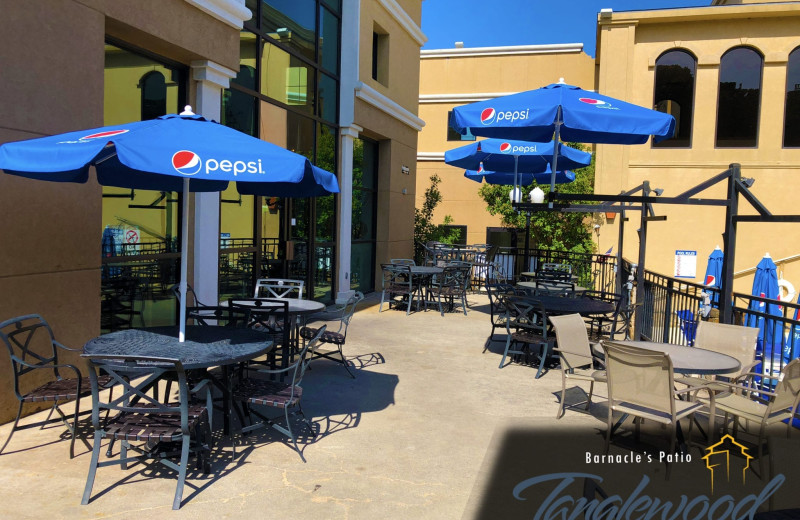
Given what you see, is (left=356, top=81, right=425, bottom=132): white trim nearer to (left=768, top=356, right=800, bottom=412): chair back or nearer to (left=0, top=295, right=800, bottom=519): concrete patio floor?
(left=0, top=295, right=800, bottom=519): concrete patio floor

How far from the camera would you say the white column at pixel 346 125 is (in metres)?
11.5

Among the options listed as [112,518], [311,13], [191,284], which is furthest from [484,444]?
[311,13]

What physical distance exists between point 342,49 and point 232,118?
4.15m

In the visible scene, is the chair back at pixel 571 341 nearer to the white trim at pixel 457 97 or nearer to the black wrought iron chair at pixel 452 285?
the black wrought iron chair at pixel 452 285

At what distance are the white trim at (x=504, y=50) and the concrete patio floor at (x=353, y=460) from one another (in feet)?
54.6

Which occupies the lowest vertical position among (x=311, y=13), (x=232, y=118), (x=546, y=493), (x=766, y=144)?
(x=546, y=493)

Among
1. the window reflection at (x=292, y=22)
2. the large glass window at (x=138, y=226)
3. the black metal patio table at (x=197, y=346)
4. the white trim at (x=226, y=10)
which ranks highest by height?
the window reflection at (x=292, y=22)

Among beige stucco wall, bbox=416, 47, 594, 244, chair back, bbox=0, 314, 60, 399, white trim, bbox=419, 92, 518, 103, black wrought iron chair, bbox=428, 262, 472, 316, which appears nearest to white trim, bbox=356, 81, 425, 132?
black wrought iron chair, bbox=428, 262, 472, 316

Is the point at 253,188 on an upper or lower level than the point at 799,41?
lower

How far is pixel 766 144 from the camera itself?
1652cm

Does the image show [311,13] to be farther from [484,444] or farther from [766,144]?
[766,144]

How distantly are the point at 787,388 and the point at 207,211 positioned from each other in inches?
243

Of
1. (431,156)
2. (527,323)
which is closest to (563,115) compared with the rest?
(527,323)

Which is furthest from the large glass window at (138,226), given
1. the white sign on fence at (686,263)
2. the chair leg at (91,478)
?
the white sign on fence at (686,263)
